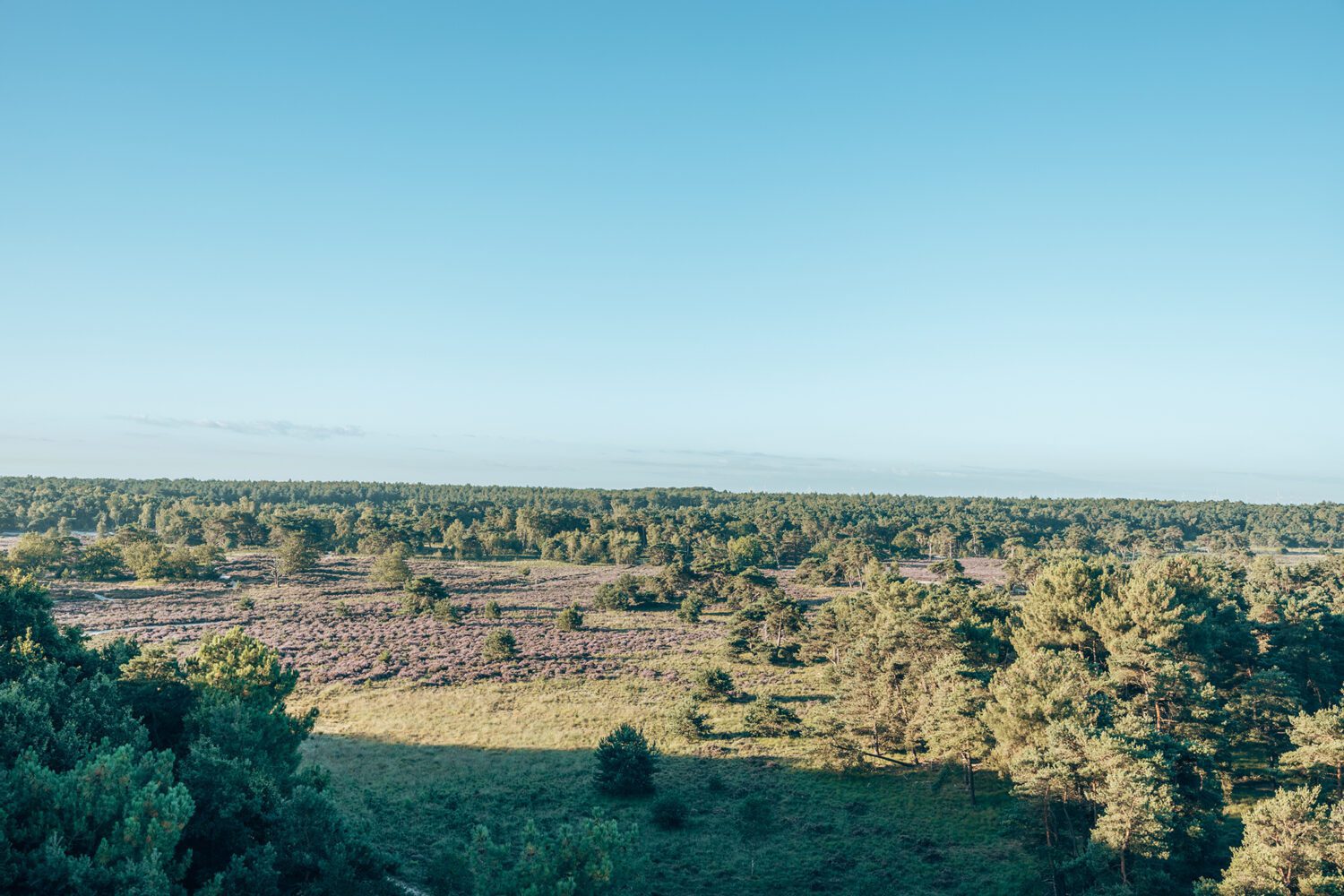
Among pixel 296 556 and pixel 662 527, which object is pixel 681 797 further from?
pixel 662 527

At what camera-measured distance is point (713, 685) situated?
44594mm

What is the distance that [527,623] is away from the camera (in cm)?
6562

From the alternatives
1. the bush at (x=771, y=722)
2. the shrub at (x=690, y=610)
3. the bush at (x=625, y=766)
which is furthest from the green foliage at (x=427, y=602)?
the bush at (x=625, y=766)

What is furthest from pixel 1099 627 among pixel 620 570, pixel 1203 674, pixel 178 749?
pixel 620 570

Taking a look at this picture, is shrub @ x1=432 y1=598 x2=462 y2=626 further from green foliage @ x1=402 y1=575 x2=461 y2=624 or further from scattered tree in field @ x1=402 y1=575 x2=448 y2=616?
scattered tree in field @ x1=402 y1=575 x2=448 y2=616

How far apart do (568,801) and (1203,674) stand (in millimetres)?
32976

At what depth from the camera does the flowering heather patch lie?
1987 inches

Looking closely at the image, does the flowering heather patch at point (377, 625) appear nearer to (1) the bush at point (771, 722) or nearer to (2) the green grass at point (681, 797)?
(2) the green grass at point (681, 797)

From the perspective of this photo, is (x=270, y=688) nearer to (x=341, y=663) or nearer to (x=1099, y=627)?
(x=341, y=663)

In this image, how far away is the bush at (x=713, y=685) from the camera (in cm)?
4453

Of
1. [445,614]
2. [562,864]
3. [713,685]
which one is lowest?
[445,614]

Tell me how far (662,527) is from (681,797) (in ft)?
330

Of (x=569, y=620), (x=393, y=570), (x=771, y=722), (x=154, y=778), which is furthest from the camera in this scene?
(x=393, y=570)

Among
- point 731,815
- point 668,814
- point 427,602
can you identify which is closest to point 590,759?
point 668,814
